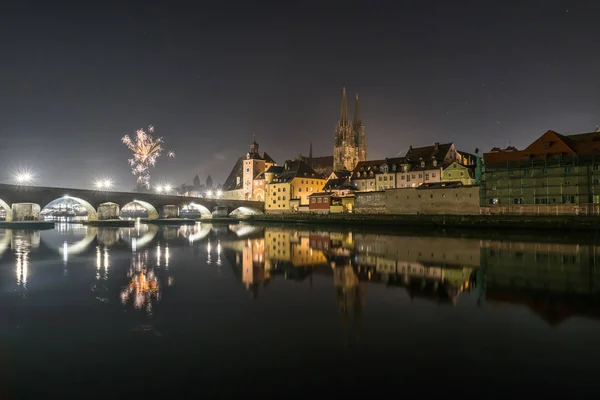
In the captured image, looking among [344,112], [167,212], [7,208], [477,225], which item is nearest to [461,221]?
[477,225]

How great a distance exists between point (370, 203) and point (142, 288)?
5762 centimetres

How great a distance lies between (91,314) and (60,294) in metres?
3.53

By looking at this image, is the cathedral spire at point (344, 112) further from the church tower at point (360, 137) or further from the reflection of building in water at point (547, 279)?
the reflection of building in water at point (547, 279)

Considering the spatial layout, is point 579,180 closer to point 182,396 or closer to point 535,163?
point 535,163

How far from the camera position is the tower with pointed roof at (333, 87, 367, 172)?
114m

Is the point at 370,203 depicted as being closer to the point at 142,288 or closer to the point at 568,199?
the point at 568,199

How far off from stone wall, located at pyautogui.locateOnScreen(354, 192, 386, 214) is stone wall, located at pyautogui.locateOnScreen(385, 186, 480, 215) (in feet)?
4.71

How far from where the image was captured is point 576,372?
25.6 ft

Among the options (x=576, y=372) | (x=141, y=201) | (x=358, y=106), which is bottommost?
(x=576, y=372)

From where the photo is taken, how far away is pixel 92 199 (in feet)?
210

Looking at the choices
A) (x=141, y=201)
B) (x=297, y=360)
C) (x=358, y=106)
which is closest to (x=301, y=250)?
(x=297, y=360)

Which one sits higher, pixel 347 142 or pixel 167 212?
pixel 347 142

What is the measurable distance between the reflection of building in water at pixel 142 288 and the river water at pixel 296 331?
102 mm

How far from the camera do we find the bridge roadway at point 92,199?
5547 cm
